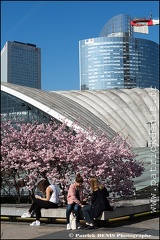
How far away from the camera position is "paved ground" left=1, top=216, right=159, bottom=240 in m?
7.10

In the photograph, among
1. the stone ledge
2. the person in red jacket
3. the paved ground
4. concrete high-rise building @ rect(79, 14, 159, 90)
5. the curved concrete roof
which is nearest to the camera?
the paved ground

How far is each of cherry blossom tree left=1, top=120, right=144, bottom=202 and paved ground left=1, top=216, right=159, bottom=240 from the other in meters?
2.75

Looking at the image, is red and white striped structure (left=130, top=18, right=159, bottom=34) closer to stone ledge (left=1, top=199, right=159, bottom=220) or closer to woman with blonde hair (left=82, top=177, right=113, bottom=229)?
stone ledge (left=1, top=199, right=159, bottom=220)

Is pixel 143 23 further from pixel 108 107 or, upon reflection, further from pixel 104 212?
pixel 104 212

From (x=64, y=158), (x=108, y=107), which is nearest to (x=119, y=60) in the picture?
(x=108, y=107)

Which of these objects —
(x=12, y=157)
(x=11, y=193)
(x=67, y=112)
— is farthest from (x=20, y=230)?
(x=67, y=112)

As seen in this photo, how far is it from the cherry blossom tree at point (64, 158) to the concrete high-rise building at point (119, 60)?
9242 centimetres

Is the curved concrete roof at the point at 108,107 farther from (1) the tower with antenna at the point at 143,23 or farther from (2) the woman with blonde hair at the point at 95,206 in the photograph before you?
(1) the tower with antenna at the point at 143,23

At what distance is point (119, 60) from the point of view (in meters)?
131

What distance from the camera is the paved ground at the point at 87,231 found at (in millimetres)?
7096

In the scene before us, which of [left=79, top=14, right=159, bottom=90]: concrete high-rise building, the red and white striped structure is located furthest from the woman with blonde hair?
[left=79, top=14, right=159, bottom=90]: concrete high-rise building

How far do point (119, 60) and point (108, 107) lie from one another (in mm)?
94142

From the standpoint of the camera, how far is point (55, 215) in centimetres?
925

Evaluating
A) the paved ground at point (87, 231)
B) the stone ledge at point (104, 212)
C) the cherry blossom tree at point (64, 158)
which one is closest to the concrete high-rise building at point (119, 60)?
the cherry blossom tree at point (64, 158)
